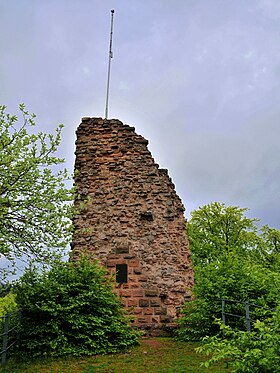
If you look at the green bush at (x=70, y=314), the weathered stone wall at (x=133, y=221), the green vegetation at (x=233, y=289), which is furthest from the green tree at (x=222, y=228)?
the green bush at (x=70, y=314)

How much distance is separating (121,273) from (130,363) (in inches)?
122

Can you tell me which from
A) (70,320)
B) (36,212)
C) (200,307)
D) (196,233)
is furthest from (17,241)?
(196,233)

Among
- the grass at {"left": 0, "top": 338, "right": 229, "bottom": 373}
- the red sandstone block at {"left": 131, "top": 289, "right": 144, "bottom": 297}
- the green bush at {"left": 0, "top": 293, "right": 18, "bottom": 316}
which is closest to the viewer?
the grass at {"left": 0, "top": 338, "right": 229, "bottom": 373}

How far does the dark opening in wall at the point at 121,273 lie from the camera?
10.4 metres

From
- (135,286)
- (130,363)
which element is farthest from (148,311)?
(130,363)

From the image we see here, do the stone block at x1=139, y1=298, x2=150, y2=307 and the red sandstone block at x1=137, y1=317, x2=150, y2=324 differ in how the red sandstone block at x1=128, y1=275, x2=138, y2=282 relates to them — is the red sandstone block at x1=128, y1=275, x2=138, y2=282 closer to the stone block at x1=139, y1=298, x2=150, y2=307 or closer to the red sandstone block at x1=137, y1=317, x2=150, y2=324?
the stone block at x1=139, y1=298, x2=150, y2=307

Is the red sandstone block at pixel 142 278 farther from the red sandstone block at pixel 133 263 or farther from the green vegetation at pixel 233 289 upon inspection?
the green vegetation at pixel 233 289

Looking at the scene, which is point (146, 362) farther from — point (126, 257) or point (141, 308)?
point (126, 257)

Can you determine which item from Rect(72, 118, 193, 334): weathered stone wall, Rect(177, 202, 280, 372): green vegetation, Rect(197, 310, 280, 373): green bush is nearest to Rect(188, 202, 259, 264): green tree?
Rect(177, 202, 280, 372): green vegetation

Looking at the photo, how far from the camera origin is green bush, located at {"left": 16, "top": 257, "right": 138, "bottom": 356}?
26.8 ft

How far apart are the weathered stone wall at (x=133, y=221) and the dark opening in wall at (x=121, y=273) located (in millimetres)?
79

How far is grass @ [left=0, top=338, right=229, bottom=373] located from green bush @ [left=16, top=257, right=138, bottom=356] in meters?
0.29

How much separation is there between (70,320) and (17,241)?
6.14 feet

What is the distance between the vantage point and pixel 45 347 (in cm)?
812
